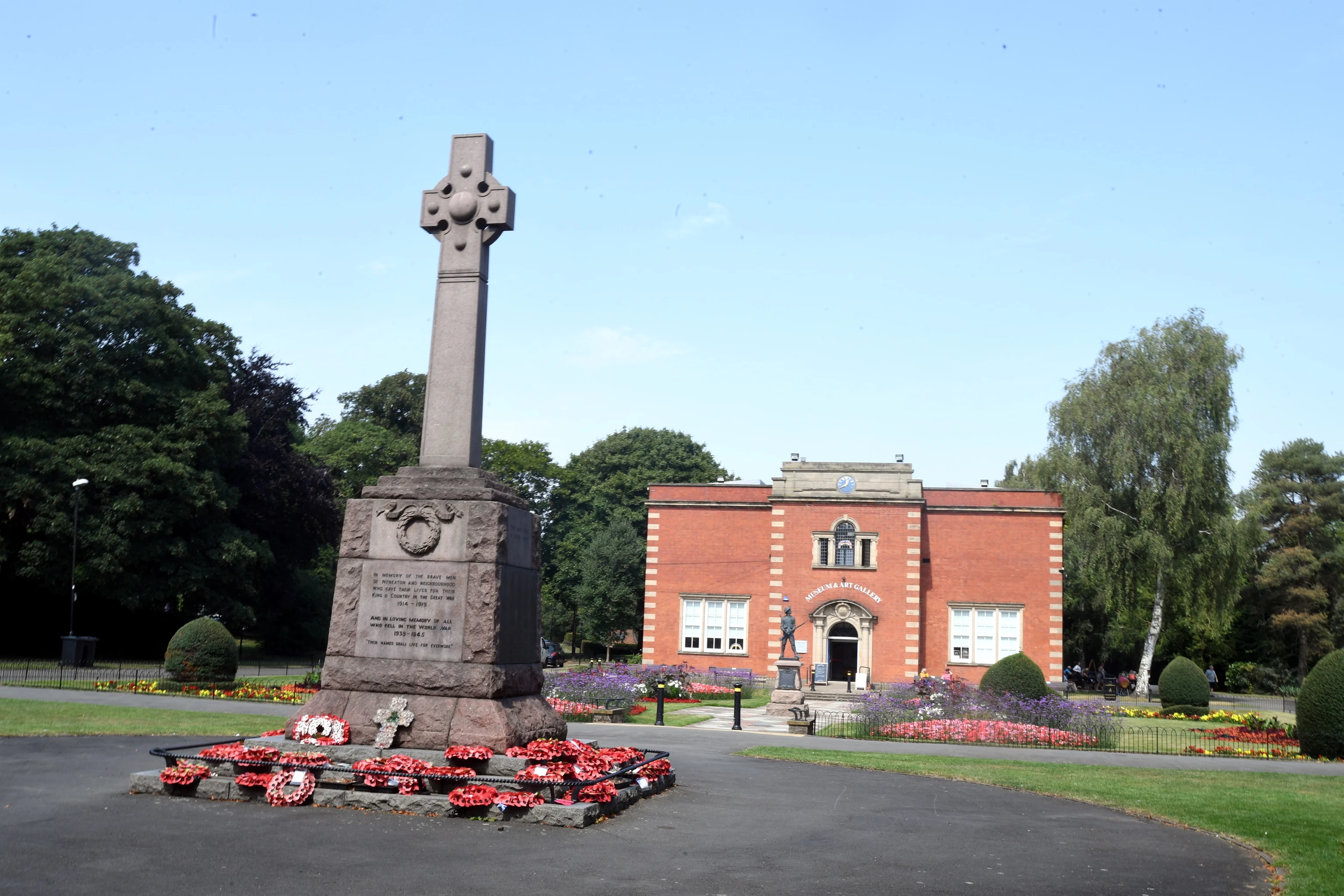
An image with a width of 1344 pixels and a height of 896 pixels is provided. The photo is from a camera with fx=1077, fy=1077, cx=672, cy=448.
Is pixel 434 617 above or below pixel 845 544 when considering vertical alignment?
below

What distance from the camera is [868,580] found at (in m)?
46.3

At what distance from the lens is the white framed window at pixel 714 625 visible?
157 feet

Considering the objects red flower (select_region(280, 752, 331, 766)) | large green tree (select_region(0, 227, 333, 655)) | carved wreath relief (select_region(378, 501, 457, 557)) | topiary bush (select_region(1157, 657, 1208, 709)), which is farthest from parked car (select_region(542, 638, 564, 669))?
red flower (select_region(280, 752, 331, 766))

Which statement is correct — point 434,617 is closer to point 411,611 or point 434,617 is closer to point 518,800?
point 411,611

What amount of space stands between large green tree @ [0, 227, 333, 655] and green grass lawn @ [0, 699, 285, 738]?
16.8 m

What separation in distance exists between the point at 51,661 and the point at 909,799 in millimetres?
33467

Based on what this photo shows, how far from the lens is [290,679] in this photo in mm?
33812

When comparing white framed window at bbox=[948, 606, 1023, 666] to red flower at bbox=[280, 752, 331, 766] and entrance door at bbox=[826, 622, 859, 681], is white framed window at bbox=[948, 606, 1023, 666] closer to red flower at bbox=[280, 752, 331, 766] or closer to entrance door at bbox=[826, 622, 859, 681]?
entrance door at bbox=[826, 622, 859, 681]

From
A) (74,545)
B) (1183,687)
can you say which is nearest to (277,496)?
(74,545)

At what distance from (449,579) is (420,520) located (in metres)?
0.73

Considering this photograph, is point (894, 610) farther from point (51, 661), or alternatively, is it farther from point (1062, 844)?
point (1062, 844)

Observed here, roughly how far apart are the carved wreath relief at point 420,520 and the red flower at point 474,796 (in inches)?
106

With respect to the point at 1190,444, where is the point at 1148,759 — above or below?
below

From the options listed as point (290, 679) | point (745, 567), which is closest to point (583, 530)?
point (745, 567)
